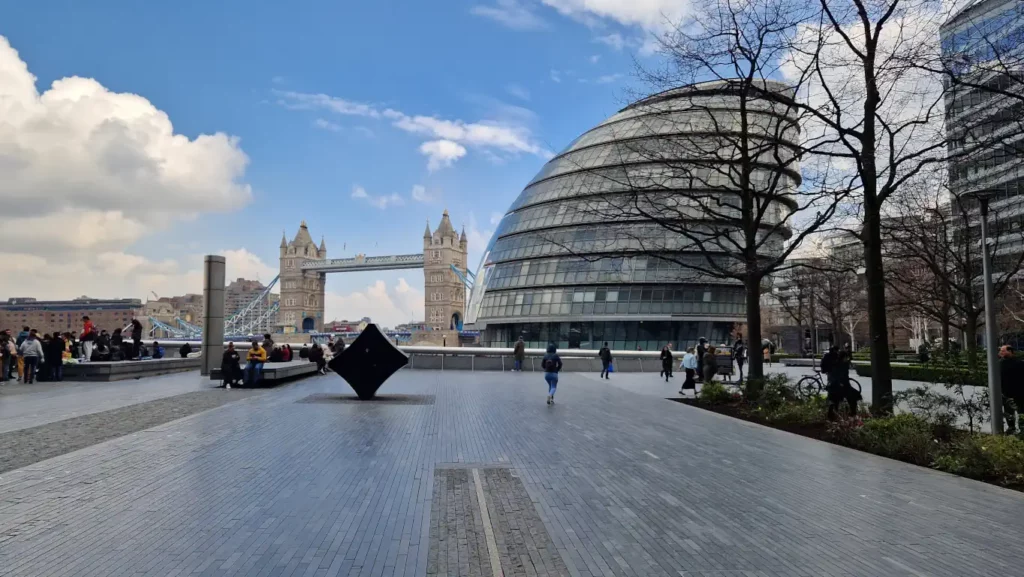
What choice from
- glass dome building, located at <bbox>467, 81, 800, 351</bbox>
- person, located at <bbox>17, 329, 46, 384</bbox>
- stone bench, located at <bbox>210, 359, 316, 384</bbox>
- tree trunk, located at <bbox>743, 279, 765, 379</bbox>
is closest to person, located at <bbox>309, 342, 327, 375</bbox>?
stone bench, located at <bbox>210, 359, 316, 384</bbox>

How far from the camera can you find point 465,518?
7.11 m

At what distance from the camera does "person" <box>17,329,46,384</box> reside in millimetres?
22438

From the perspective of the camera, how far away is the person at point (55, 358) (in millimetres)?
23484

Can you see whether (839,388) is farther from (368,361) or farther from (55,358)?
(55,358)

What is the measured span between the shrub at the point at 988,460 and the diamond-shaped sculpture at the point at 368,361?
13.0 m

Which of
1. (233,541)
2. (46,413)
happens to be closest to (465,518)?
(233,541)

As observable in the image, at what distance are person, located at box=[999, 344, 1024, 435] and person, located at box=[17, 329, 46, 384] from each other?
26.0 metres

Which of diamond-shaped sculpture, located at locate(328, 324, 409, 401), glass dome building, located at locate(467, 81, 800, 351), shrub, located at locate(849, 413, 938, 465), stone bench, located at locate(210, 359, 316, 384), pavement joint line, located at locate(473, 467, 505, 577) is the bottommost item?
pavement joint line, located at locate(473, 467, 505, 577)

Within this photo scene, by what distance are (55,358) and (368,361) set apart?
1225 cm

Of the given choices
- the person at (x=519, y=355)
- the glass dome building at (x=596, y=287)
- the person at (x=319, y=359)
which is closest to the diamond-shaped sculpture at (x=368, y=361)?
the person at (x=319, y=359)

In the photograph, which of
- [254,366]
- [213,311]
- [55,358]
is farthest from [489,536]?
[213,311]

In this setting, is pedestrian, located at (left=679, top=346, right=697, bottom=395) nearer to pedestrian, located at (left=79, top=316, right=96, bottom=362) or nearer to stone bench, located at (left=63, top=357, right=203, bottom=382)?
stone bench, located at (left=63, top=357, right=203, bottom=382)

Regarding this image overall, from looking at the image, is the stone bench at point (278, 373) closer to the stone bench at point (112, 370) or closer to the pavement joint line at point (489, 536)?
the stone bench at point (112, 370)

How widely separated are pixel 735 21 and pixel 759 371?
29.1 feet
